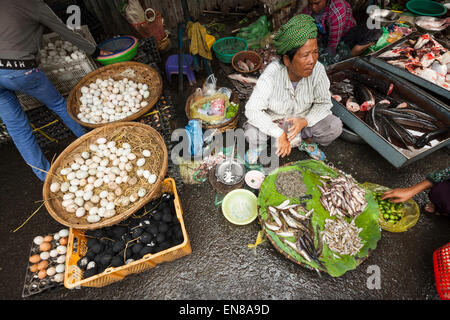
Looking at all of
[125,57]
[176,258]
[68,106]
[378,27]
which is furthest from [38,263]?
[378,27]

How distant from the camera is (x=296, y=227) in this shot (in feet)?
7.95

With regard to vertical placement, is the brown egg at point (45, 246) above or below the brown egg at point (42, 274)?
above

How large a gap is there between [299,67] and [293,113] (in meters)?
0.85

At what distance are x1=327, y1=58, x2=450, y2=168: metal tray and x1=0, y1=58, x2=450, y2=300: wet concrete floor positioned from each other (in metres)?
0.49

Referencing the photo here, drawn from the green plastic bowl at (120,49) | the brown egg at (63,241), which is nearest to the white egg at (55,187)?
the brown egg at (63,241)

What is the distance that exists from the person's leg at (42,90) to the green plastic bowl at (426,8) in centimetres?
691

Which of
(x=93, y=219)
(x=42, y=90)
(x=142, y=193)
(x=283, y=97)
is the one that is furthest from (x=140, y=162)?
(x=283, y=97)

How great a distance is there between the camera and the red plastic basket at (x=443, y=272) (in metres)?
2.06

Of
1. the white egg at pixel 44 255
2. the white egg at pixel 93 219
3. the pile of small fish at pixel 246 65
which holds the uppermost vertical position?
the pile of small fish at pixel 246 65

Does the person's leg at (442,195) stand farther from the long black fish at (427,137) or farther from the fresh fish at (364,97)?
the fresh fish at (364,97)

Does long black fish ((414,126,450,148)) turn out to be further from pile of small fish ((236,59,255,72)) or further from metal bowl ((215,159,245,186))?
pile of small fish ((236,59,255,72))

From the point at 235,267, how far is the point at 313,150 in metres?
2.04

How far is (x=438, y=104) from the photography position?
304 cm

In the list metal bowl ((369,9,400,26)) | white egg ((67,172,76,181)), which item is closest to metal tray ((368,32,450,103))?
metal bowl ((369,9,400,26))
